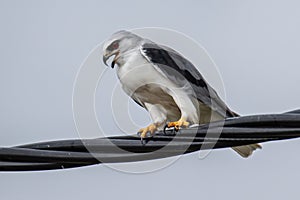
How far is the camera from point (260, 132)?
5.14 meters

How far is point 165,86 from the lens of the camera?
24.6 ft

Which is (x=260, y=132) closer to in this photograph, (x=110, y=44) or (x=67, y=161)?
(x=67, y=161)

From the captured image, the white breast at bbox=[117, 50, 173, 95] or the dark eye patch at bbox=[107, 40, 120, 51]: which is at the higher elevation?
the dark eye patch at bbox=[107, 40, 120, 51]

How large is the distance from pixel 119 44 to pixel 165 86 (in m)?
0.74

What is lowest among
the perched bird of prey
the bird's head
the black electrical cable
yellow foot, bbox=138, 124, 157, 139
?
the black electrical cable

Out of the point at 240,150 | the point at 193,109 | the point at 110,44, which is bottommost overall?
the point at 240,150

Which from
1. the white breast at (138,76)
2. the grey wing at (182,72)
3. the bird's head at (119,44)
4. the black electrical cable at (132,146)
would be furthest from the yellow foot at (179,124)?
the black electrical cable at (132,146)

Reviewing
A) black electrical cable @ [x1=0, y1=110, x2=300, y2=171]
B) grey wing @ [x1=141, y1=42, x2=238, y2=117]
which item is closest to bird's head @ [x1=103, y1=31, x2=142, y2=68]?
grey wing @ [x1=141, y1=42, x2=238, y2=117]

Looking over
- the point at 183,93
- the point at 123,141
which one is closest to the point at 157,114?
the point at 183,93

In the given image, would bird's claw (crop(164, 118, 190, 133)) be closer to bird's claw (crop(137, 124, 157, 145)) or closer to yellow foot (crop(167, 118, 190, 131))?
yellow foot (crop(167, 118, 190, 131))

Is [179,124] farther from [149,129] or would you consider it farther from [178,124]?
[149,129]

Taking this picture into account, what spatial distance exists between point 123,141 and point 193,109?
2067 millimetres

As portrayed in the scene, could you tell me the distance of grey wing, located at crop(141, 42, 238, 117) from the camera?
733 cm

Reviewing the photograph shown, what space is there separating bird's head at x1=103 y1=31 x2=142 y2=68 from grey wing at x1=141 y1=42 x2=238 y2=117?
171 mm
